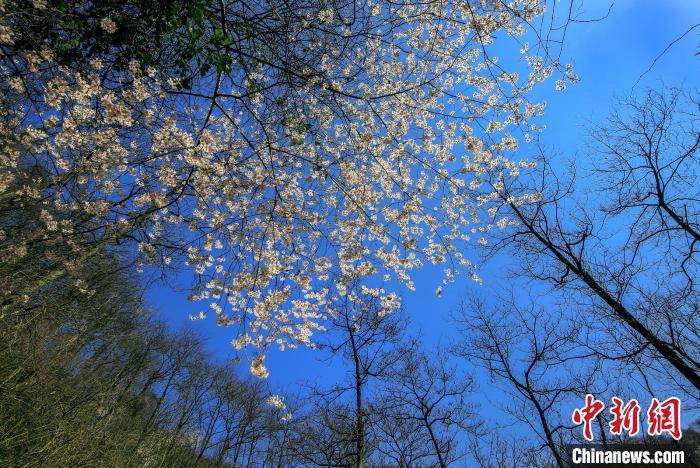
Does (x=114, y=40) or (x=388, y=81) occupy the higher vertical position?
(x=388, y=81)

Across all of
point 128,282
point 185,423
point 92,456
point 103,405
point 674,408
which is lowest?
point 92,456

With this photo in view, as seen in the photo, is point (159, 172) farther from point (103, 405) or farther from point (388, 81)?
point (103, 405)

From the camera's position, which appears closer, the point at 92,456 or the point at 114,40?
the point at 114,40

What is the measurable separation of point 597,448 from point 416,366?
6.33m

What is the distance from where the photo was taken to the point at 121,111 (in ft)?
17.0

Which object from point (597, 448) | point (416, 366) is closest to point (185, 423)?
point (416, 366)

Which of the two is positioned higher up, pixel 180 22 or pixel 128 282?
pixel 128 282

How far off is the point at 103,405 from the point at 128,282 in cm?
1486

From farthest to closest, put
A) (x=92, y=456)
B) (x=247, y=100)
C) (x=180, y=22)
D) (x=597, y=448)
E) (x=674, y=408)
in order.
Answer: (x=597, y=448), (x=674, y=408), (x=92, y=456), (x=247, y=100), (x=180, y=22)

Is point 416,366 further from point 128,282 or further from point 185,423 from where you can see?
point 185,423

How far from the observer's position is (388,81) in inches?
237

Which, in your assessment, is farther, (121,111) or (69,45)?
(121,111)

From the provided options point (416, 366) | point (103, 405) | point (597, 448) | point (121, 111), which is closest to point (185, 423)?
point (416, 366)

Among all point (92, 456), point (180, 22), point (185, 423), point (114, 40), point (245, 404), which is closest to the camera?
point (180, 22)
